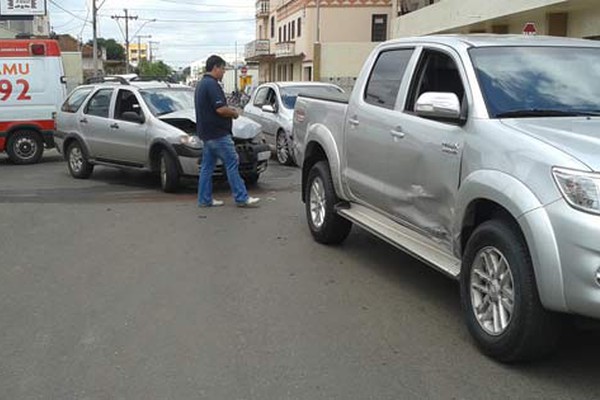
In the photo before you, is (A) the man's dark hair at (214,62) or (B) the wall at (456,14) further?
(B) the wall at (456,14)

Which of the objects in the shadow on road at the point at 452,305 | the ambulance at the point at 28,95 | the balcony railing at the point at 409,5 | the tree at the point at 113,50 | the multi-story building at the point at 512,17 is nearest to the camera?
the shadow on road at the point at 452,305

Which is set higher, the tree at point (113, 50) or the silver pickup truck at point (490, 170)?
the tree at point (113, 50)

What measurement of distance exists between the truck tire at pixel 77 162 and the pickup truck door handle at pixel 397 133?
8.25 metres

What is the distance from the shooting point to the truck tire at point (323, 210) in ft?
23.4

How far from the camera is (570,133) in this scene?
13.8ft

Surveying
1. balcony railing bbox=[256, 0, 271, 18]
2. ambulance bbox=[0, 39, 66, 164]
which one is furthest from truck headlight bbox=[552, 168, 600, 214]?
balcony railing bbox=[256, 0, 271, 18]

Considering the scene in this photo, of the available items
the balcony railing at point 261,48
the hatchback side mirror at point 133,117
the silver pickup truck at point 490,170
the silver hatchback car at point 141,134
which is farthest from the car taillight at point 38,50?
the balcony railing at point 261,48

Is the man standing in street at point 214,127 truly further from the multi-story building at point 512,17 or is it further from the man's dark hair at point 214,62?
the multi-story building at point 512,17

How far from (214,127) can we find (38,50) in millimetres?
7938

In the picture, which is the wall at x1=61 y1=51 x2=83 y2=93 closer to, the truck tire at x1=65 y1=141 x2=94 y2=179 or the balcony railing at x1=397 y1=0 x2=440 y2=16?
the balcony railing at x1=397 y1=0 x2=440 y2=16

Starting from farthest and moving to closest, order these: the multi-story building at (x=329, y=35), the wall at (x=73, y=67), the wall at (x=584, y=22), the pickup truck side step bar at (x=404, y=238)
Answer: the multi-story building at (x=329, y=35) → the wall at (x=73, y=67) → the wall at (x=584, y=22) → the pickup truck side step bar at (x=404, y=238)

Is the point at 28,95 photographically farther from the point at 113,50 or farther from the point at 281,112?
the point at 113,50

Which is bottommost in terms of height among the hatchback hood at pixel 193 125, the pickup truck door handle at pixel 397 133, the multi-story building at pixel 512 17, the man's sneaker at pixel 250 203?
the man's sneaker at pixel 250 203

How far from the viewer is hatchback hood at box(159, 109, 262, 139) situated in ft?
35.6
